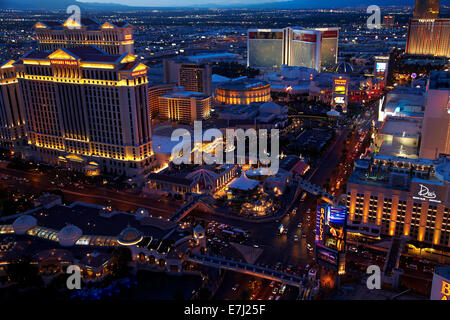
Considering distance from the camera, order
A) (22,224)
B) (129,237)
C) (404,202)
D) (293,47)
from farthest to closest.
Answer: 1. (293,47)
2. (404,202)
3. (22,224)
4. (129,237)

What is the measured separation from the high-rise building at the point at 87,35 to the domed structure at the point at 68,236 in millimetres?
47452

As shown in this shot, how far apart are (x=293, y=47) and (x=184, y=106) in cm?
7575

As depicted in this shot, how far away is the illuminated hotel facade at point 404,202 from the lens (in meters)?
44.9

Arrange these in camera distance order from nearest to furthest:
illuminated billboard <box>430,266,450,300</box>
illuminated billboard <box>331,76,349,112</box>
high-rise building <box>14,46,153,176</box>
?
illuminated billboard <box>430,266,450,300</box>
high-rise building <box>14,46,153,176</box>
illuminated billboard <box>331,76,349,112</box>

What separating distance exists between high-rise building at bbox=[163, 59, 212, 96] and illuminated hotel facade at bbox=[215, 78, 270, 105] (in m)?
5.94

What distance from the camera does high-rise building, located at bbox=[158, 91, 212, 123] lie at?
9394 centimetres

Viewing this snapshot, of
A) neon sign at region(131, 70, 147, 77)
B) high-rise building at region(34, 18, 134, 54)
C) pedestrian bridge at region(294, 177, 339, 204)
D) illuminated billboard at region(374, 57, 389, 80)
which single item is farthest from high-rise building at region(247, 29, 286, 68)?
pedestrian bridge at region(294, 177, 339, 204)

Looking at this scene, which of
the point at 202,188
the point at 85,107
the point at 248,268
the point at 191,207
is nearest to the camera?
the point at 248,268

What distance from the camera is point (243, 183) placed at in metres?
61.1

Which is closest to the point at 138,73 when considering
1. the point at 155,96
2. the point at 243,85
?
the point at 155,96

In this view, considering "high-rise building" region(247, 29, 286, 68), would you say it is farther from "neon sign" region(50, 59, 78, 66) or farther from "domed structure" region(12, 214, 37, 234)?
"domed structure" region(12, 214, 37, 234)

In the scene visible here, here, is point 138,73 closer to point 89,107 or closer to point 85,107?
point 89,107

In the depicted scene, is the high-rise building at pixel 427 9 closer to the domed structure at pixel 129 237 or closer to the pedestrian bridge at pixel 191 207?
the pedestrian bridge at pixel 191 207
